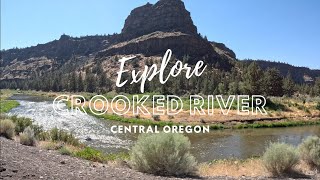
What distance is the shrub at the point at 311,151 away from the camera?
17812 mm

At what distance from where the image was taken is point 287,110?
64.0 meters

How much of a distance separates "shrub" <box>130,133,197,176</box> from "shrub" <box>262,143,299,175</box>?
320cm

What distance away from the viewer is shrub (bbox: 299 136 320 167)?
17.8 m

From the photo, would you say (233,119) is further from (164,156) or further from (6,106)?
(6,106)

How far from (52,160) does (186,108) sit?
157 feet

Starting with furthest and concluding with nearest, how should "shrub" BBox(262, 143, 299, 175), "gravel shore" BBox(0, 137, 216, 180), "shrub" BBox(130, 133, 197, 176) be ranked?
"shrub" BBox(262, 143, 299, 175)
"shrub" BBox(130, 133, 197, 176)
"gravel shore" BBox(0, 137, 216, 180)

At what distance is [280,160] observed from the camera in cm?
1562

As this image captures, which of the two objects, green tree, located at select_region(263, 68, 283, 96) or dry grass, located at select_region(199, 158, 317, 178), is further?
green tree, located at select_region(263, 68, 283, 96)

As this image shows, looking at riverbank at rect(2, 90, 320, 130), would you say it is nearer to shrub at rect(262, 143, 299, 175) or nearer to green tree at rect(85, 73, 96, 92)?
shrub at rect(262, 143, 299, 175)

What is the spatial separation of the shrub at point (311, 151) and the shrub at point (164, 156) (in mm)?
6213

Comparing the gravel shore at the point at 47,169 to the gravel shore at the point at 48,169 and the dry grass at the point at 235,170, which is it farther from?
the dry grass at the point at 235,170

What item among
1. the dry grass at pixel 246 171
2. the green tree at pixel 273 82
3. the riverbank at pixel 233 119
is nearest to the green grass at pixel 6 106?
the riverbank at pixel 233 119

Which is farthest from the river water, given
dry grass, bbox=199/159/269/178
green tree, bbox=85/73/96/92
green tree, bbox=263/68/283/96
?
green tree, bbox=85/73/96/92

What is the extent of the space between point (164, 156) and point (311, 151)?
297 inches
